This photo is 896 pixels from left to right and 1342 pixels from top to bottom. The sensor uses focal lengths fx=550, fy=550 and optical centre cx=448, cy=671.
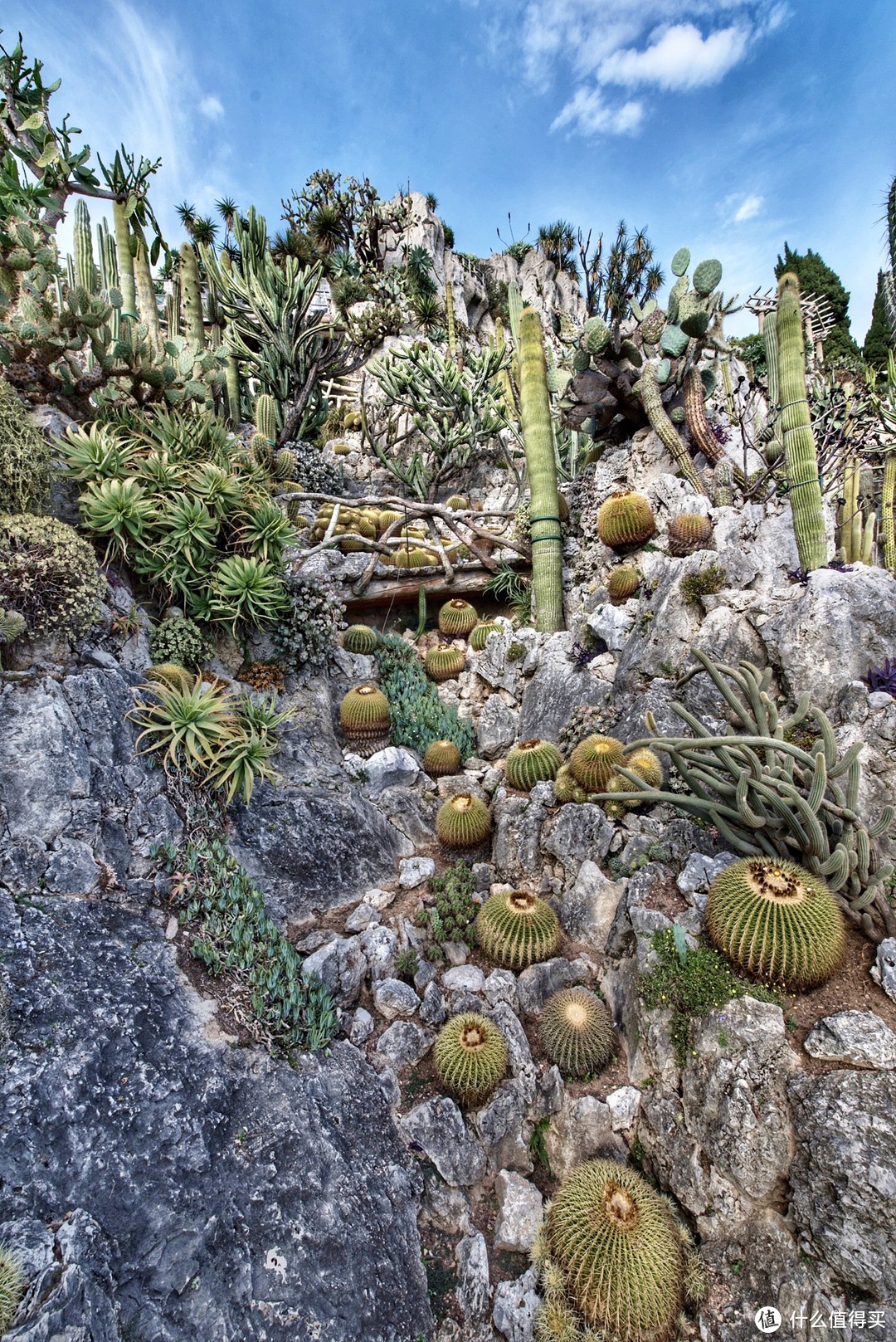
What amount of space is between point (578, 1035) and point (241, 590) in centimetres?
544

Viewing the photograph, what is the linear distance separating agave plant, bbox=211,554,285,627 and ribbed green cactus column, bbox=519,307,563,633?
3759 millimetres

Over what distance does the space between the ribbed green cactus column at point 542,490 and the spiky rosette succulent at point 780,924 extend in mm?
4988

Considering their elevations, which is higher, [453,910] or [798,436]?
[798,436]

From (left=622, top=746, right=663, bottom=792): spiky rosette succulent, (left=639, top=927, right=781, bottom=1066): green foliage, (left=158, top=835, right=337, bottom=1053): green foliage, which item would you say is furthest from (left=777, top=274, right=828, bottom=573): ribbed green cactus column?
(left=158, top=835, right=337, bottom=1053): green foliage

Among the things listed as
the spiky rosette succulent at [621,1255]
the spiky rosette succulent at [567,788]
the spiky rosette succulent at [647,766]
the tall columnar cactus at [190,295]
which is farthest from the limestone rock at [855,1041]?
the tall columnar cactus at [190,295]

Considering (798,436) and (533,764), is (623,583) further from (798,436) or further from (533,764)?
(533,764)

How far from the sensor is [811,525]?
5.88 meters

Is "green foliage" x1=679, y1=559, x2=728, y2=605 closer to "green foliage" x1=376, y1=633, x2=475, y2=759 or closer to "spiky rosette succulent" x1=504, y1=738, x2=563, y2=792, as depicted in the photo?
"spiky rosette succulent" x1=504, y1=738, x2=563, y2=792

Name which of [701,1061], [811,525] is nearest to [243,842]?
[701,1061]

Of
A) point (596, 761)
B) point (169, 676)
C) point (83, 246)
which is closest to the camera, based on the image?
point (596, 761)

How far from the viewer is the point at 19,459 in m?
5.29

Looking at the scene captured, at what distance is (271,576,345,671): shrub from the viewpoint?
7008 millimetres

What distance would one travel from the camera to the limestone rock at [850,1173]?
8.20 ft

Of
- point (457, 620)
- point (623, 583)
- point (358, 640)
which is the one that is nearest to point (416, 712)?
point (358, 640)
